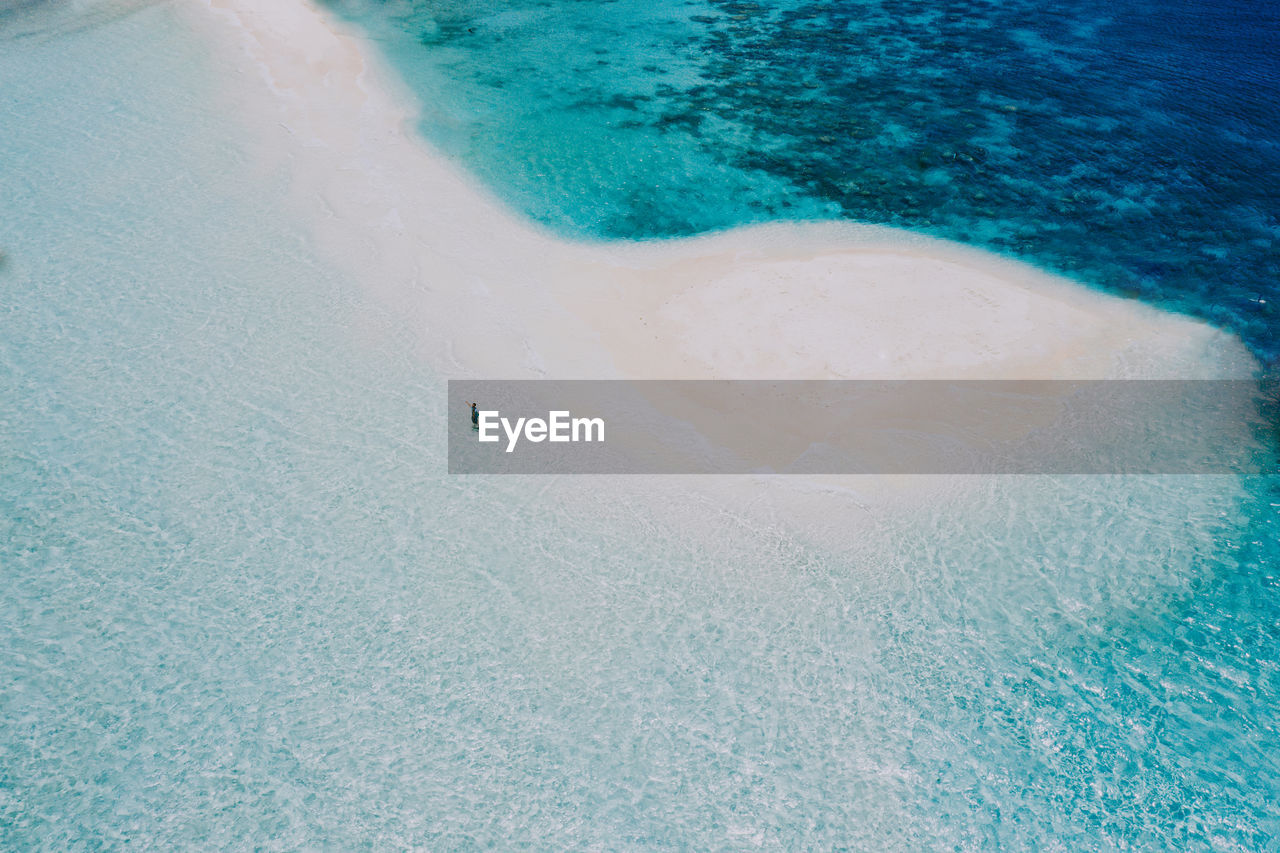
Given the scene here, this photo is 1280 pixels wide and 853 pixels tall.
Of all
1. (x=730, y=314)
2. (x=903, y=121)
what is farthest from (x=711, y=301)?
(x=903, y=121)

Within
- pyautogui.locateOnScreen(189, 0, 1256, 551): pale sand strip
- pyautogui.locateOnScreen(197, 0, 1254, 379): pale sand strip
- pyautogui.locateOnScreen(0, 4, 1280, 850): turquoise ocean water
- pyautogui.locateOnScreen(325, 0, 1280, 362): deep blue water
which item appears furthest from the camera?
pyautogui.locateOnScreen(325, 0, 1280, 362): deep blue water

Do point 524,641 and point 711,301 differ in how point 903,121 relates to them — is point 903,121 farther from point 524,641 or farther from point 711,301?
point 524,641

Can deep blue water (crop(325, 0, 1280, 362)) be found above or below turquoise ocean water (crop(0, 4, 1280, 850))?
above

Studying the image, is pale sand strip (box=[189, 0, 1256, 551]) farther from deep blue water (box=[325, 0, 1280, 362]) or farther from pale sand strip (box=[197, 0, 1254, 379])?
deep blue water (box=[325, 0, 1280, 362])

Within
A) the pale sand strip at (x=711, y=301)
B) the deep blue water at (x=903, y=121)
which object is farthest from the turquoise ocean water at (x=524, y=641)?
the deep blue water at (x=903, y=121)

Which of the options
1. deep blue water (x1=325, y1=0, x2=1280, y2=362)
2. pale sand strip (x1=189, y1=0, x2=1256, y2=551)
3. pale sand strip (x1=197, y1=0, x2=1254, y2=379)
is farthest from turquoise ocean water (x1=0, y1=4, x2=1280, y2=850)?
deep blue water (x1=325, y1=0, x2=1280, y2=362)

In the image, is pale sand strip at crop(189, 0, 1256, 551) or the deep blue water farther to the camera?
the deep blue water

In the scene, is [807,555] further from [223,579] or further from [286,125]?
[286,125]
